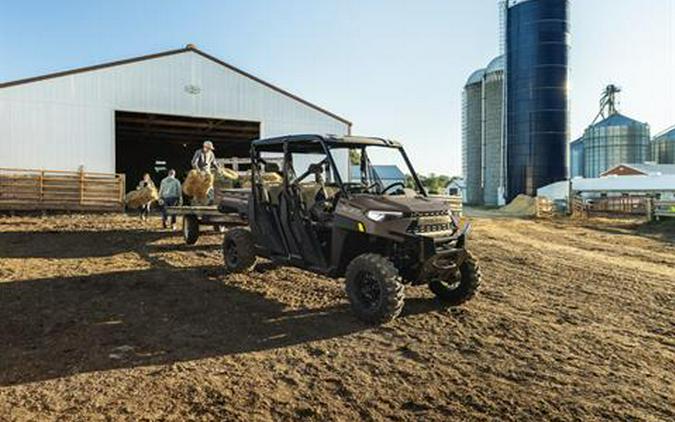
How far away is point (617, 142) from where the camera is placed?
161 feet

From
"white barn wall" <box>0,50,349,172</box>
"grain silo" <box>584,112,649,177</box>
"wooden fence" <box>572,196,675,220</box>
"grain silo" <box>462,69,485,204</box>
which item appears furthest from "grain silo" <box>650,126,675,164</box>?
"white barn wall" <box>0,50,349,172</box>

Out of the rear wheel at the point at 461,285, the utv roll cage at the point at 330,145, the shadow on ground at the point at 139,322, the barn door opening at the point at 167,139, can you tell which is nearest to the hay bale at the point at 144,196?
the barn door opening at the point at 167,139

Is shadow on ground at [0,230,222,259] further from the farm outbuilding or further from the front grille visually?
the front grille

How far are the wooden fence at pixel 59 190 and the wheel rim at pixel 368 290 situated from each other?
15.7 meters

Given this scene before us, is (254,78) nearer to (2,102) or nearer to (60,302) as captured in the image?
(2,102)

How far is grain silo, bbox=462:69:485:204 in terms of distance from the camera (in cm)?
4091

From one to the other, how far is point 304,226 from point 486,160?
34.9m

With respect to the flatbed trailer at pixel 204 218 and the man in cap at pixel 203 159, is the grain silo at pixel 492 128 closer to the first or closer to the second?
the man in cap at pixel 203 159

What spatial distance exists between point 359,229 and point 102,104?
1625 centimetres

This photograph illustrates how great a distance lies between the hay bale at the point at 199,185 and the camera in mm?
12465

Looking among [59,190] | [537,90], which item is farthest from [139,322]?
[537,90]

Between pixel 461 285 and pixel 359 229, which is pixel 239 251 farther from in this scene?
pixel 461 285

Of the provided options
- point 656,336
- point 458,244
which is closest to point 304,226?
point 458,244

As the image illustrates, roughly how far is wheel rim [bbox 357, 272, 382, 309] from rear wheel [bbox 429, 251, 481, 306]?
1247 millimetres
